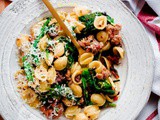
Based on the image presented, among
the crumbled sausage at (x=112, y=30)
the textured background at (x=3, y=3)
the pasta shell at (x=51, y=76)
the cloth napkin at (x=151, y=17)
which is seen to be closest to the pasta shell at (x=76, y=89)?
the pasta shell at (x=51, y=76)

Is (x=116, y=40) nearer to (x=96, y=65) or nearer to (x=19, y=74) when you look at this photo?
(x=96, y=65)

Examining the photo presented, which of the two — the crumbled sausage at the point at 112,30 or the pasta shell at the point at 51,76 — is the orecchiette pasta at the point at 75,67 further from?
the crumbled sausage at the point at 112,30

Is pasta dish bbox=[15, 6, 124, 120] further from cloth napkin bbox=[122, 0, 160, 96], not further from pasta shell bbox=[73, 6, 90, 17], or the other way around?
cloth napkin bbox=[122, 0, 160, 96]

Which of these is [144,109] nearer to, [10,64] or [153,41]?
[153,41]

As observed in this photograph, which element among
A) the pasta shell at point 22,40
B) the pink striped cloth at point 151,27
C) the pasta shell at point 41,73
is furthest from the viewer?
the pink striped cloth at point 151,27

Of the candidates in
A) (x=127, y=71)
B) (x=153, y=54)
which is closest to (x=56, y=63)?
(x=127, y=71)

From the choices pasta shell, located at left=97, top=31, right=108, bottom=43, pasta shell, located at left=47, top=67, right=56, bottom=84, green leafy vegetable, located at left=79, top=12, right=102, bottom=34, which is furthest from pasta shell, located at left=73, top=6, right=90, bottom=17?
pasta shell, located at left=47, top=67, right=56, bottom=84
